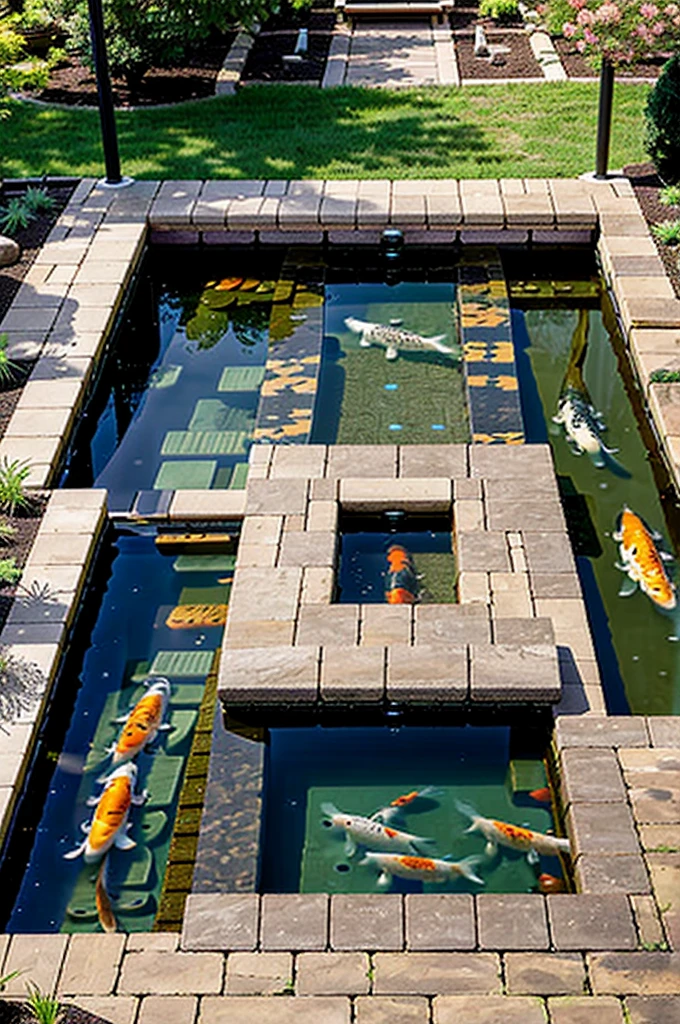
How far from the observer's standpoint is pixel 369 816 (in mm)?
6930

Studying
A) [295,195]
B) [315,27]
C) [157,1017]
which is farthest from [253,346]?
[315,27]

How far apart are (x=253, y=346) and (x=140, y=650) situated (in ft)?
12.5

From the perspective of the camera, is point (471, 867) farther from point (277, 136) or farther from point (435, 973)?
point (277, 136)

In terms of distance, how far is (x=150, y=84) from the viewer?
16.0 metres

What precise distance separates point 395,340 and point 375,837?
16.6ft

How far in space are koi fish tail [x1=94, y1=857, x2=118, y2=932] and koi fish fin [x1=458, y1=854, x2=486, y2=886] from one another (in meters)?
1.57

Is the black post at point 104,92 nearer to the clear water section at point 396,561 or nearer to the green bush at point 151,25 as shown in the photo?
the green bush at point 151,25

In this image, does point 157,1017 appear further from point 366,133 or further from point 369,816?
point 366,133

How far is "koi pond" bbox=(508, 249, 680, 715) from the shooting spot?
317 inches

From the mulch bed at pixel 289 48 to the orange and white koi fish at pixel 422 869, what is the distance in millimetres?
11548

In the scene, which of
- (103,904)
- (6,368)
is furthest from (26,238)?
(103,904)

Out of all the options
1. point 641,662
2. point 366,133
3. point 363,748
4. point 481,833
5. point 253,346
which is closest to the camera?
point 481,833

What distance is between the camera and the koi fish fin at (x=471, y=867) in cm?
657

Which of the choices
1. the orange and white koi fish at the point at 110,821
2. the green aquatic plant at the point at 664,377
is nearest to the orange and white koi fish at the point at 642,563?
the green aquatic plant at the point at 664,377
